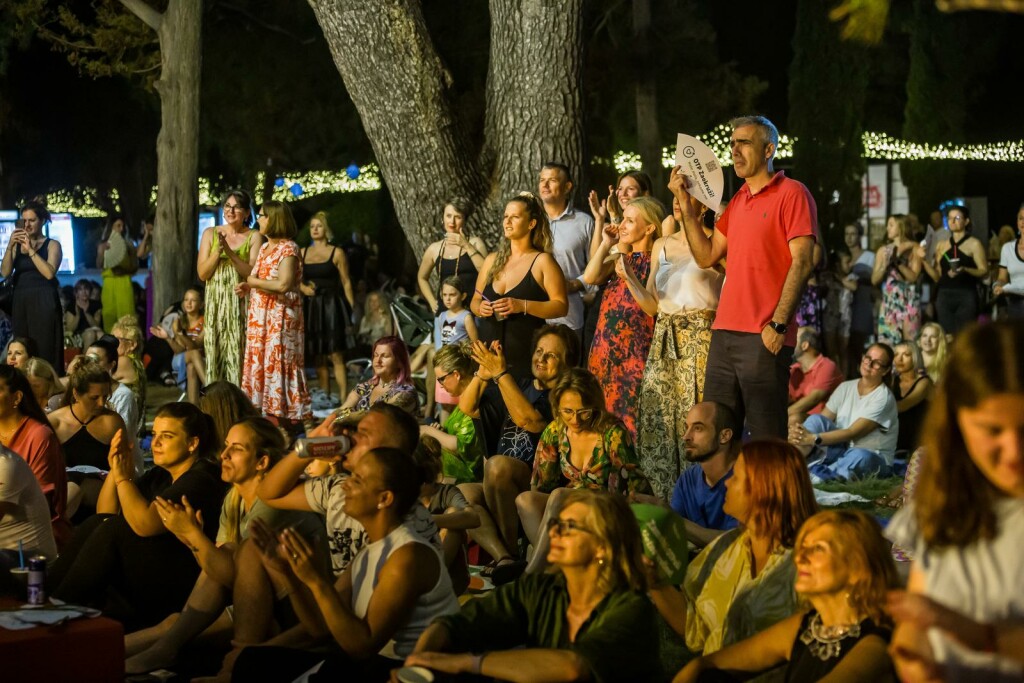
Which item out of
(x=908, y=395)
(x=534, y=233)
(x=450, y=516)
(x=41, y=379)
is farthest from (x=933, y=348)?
(x=41, y=379)

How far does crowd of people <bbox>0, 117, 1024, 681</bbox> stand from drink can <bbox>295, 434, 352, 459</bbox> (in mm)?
18

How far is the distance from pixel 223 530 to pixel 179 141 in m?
11.4

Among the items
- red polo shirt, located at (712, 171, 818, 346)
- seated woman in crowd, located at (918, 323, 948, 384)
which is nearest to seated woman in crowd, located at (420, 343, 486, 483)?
red polo shirt, located at (712, 171, 818, 346)

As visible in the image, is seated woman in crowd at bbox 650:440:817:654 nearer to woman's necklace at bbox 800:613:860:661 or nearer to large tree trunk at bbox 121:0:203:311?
woman's necklace at bbox 800:613:860:661

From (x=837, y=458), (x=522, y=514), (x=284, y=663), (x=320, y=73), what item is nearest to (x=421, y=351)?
(x=837, y=458)

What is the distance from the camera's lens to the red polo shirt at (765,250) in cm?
592

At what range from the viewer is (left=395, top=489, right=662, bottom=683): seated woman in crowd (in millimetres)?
3820

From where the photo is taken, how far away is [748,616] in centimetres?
410

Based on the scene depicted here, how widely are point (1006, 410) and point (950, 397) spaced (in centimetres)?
13

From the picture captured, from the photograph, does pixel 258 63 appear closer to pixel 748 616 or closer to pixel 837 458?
pixel 837 458

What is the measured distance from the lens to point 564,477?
600 cm

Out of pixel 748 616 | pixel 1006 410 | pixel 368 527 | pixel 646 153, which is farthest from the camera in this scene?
pixel 646 153

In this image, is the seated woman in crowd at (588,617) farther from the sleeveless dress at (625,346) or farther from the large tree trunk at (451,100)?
the large tree trunk at (451,100)

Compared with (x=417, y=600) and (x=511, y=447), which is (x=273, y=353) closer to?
(x=511, y=447)
